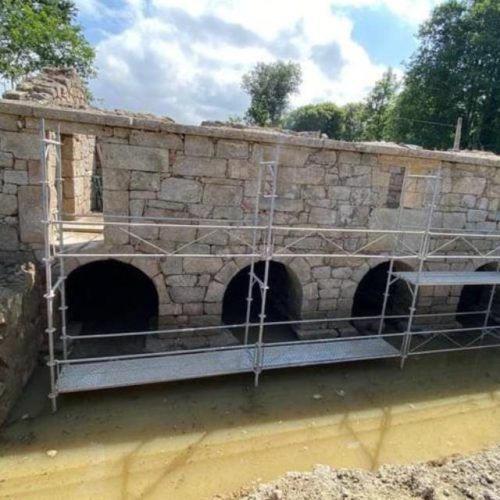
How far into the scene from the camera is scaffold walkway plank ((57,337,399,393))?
203 inches

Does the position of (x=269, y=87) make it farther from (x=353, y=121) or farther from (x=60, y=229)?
(x=60, y=229)

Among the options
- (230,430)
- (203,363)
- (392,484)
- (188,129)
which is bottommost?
(230,430)

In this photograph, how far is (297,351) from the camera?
20.7 feet

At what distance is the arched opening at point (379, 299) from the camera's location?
316 inches

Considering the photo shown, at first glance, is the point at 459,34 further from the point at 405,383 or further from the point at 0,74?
the point at 0,74

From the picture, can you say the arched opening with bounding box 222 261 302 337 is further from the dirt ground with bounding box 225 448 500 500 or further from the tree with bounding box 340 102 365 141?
the tree with bounding box 340 102 365 141

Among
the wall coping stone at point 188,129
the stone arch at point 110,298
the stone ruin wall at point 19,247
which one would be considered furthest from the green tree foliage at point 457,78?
the stone ruin wall at point 19,247

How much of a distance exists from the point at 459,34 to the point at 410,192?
16.6m

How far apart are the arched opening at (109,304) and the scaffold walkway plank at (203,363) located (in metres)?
0.86

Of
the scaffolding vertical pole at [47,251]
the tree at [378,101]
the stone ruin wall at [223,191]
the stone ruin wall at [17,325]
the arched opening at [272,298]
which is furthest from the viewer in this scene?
the tree at [378,101]

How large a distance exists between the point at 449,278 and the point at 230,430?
470 cm

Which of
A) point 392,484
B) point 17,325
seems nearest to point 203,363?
point 17,325

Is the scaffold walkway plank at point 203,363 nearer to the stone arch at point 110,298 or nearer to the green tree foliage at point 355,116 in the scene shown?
the stone arch at point 110,298

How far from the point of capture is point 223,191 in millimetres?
6039
